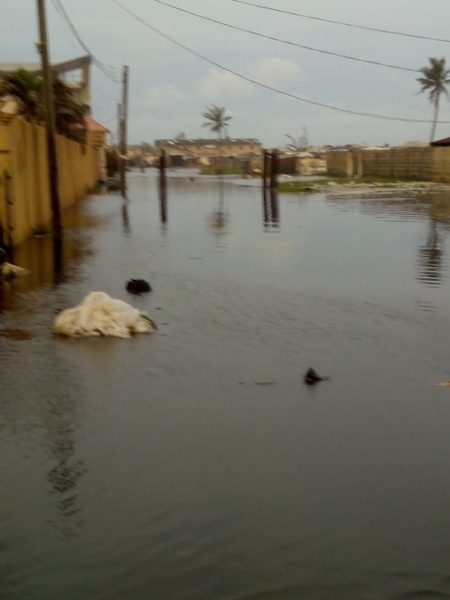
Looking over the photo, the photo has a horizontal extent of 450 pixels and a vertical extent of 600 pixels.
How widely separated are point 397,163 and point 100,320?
55.5 m

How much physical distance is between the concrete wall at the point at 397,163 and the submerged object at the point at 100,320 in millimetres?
47768

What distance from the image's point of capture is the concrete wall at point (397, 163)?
190 ft

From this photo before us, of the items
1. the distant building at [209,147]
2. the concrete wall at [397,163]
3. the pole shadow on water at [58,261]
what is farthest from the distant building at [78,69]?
the distant building at [209,147]

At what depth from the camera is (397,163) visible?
63250 mm

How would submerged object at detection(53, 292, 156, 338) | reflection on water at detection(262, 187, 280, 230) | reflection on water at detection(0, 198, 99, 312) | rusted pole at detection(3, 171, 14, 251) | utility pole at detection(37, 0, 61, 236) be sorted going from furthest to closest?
reflection on water at detection(262, 187, 280, 230)
utility pole at detection(37, 0, 61, 236)
rusted pole at detection(3, 171, 14, 251)
reflection on water at detection(0, 198, 99, 312)
submerged object at detection(53, 292, 156, 338)

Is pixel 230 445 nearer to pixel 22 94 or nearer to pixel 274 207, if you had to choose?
pixel 22 94

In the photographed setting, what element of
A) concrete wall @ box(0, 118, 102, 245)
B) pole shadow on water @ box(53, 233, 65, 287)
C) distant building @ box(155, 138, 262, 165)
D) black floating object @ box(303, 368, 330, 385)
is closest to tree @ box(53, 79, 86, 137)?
concrete wall @ box(0, 118, 102, 245)

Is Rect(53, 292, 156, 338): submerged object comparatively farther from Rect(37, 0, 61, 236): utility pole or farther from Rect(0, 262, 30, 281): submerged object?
Rect(37, 0, 61, 236): utility pole

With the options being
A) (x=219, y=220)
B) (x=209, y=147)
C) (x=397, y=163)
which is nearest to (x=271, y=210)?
(x=219, y=220)

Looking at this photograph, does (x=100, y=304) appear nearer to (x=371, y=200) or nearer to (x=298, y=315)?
(x=298, y=315)

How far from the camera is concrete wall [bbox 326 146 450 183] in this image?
57.8m

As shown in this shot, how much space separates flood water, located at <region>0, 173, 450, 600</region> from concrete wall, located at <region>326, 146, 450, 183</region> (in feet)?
149

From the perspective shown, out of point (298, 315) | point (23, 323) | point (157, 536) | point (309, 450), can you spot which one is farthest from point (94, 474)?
point (298, 315)

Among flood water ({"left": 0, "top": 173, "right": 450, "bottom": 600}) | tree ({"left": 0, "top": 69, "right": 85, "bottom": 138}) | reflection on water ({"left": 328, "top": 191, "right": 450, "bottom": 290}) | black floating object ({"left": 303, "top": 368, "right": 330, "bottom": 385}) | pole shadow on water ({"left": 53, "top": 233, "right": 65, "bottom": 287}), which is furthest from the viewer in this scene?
tree ({"left": 0, "top": 69, "right": 85, "bottom": 138})
